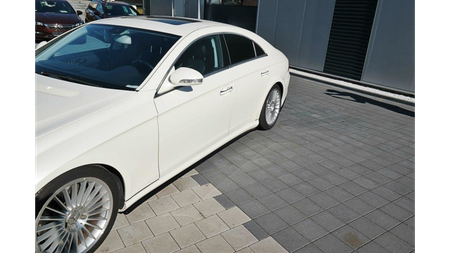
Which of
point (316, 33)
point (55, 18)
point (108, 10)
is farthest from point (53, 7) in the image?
point (316, 33)

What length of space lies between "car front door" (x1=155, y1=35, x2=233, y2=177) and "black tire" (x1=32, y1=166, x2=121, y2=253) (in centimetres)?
61

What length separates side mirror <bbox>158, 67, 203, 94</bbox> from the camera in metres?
2.86

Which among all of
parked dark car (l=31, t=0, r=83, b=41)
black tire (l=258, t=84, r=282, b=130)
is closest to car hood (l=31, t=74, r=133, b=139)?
black tire (l=258, t=84, r=282, b=130)

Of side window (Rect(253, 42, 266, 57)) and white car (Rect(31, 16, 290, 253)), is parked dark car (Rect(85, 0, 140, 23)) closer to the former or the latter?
side window (Rect(253, 42, 266, 57))

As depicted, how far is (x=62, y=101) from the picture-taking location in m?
2.47

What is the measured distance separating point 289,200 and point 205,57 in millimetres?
1846

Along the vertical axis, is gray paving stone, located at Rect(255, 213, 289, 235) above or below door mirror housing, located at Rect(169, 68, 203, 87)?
below

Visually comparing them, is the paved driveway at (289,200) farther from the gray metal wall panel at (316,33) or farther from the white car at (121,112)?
the gray metal wall panel at (316,33)

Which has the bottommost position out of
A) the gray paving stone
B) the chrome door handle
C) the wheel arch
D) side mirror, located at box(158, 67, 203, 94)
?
the gray paving stone

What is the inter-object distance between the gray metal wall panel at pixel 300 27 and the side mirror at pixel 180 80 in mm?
7578

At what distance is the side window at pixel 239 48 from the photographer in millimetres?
4039

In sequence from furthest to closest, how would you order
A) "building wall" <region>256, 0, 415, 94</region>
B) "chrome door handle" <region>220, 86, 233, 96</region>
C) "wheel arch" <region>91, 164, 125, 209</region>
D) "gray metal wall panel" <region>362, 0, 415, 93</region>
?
"building wall" <region>256, 0, 415, 94</region> → "gray metal wall panel" <region>362, 0, 415, 93</region> → "chrome door handle" <region>220, 86, 233, 96</region> → "wheel arch" <region>91, 164, 125, 209</region>

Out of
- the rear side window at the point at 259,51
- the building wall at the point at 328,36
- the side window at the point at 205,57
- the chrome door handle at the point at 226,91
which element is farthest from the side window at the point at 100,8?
the chrome door handle at the point at 226,91
